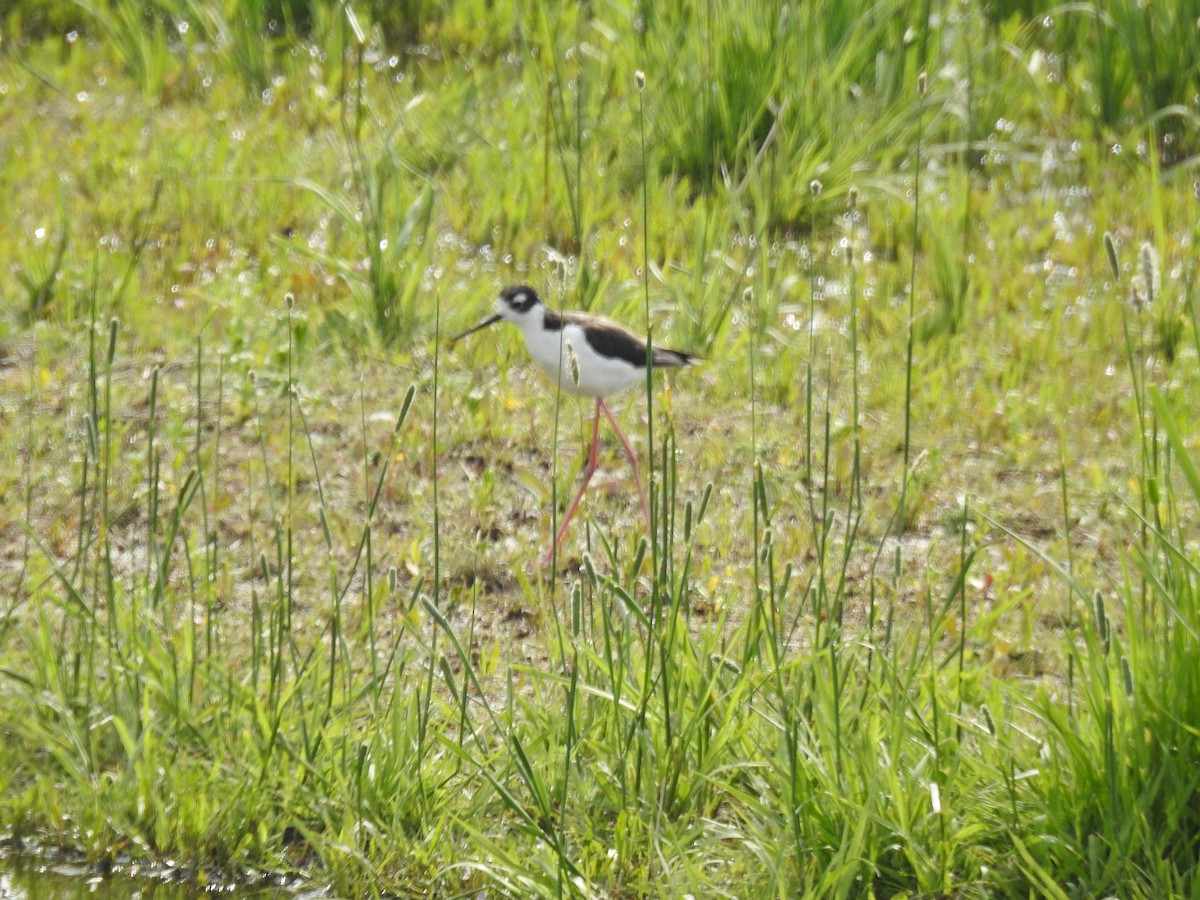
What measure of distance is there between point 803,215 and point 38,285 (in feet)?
9.03

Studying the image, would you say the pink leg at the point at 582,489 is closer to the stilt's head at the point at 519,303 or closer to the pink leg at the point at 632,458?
the pink leg at the point at 632,458

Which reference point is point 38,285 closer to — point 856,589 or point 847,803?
→ point 856,589

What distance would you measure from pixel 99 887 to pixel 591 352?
7.23ft

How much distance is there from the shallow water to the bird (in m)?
1.62

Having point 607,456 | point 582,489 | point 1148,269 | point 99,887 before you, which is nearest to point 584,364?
point 582,489

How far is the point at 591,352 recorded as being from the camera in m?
5.14

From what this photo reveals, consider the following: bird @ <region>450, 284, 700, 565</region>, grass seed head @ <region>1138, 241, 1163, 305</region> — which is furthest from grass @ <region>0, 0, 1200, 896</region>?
bird @ <region>450, 284, 700, 565</region>

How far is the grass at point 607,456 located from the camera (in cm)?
325

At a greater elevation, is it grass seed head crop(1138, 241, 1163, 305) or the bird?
grass seed head crop(1138, 241, 1163, 305)

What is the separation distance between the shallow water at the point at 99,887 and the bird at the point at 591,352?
162 cm

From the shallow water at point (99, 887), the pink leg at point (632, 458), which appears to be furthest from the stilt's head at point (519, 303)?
the shallow water at point (99, 887)

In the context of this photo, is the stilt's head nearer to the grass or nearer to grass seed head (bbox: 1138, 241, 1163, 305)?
the grass

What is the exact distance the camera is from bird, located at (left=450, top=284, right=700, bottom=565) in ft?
16.8

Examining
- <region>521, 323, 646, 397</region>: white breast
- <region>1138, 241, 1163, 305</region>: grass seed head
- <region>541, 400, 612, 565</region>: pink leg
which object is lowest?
<region>541, 400, 612, 565</region>: pink leg
